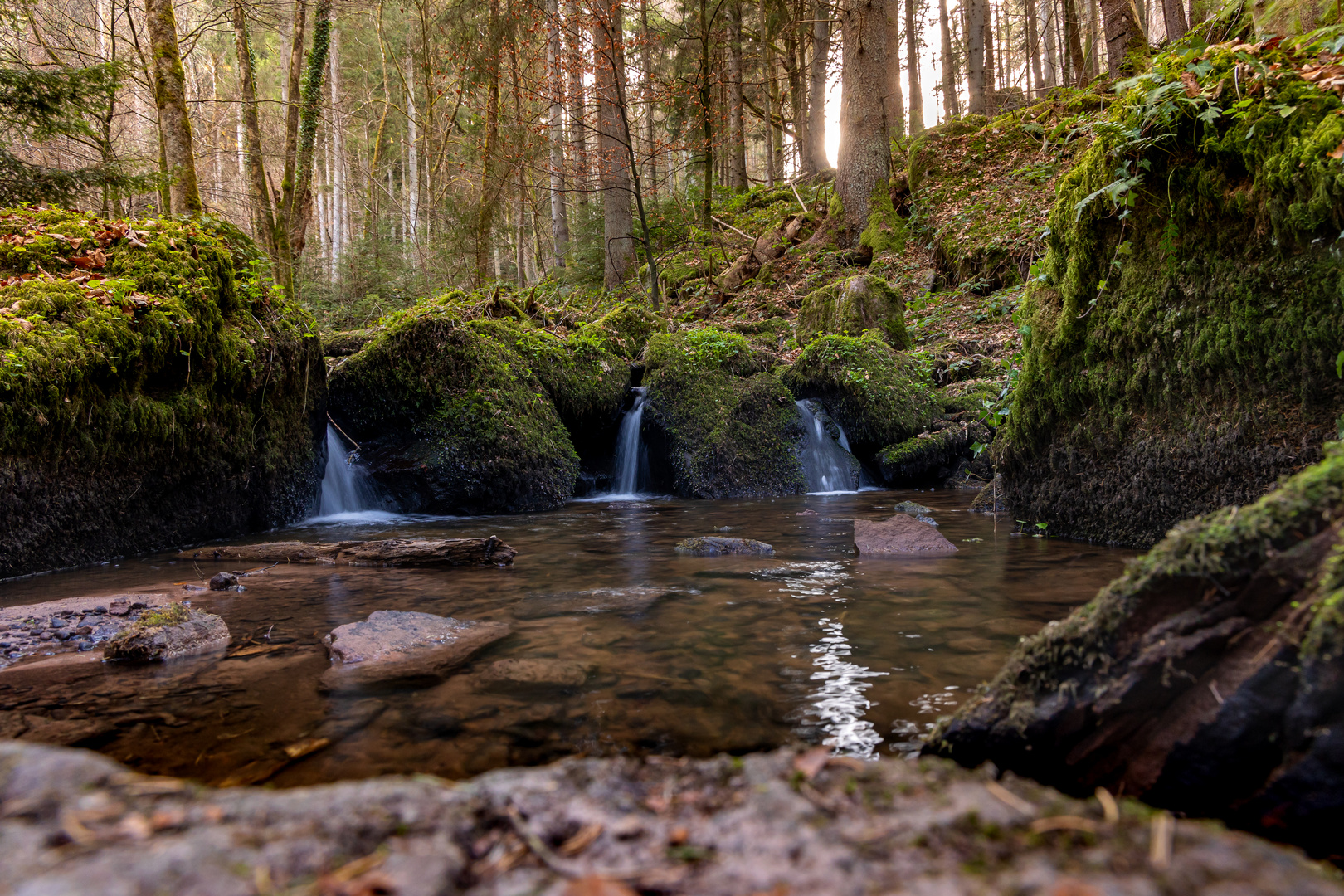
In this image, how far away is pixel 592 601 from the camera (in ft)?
14.0

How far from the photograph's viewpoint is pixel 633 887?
0.98m

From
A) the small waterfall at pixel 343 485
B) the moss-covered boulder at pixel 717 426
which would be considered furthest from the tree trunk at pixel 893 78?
the small waterfall at pixel 343 485

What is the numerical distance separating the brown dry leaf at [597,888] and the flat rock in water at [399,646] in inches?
87.8

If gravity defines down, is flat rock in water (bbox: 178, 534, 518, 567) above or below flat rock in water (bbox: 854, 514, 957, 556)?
above

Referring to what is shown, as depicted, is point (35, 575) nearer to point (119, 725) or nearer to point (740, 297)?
point (119, 725)

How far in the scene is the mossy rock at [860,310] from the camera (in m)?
12.0

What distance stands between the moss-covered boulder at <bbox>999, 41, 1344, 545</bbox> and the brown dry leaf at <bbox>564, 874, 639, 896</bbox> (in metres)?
4.43

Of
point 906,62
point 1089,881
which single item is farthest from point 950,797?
point 906,62

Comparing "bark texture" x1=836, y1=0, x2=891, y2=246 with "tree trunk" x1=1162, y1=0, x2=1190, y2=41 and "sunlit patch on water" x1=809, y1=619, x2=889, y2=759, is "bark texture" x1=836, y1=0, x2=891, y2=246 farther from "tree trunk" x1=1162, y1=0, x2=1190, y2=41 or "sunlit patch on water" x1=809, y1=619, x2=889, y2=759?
"sunlit patch on water" x1=809, y1=619, x2=889, y2=759

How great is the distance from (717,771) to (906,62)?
107 ft

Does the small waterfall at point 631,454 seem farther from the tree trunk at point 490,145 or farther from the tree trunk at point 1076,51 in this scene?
the tree trunk at point 1076,51

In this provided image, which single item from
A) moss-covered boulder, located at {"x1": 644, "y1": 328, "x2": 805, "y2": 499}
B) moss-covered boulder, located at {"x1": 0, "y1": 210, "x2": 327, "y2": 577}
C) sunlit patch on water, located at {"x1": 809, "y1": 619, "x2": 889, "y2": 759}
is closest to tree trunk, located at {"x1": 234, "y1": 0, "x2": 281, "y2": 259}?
moss-covered boulder, located at {"x1": 0, "y1": 210, "x2": 327, "y2": 577}

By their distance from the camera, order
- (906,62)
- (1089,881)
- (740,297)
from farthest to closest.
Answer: (906,62) < (740,297) < (1089,881)

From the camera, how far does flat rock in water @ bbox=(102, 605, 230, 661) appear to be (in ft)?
10.6
